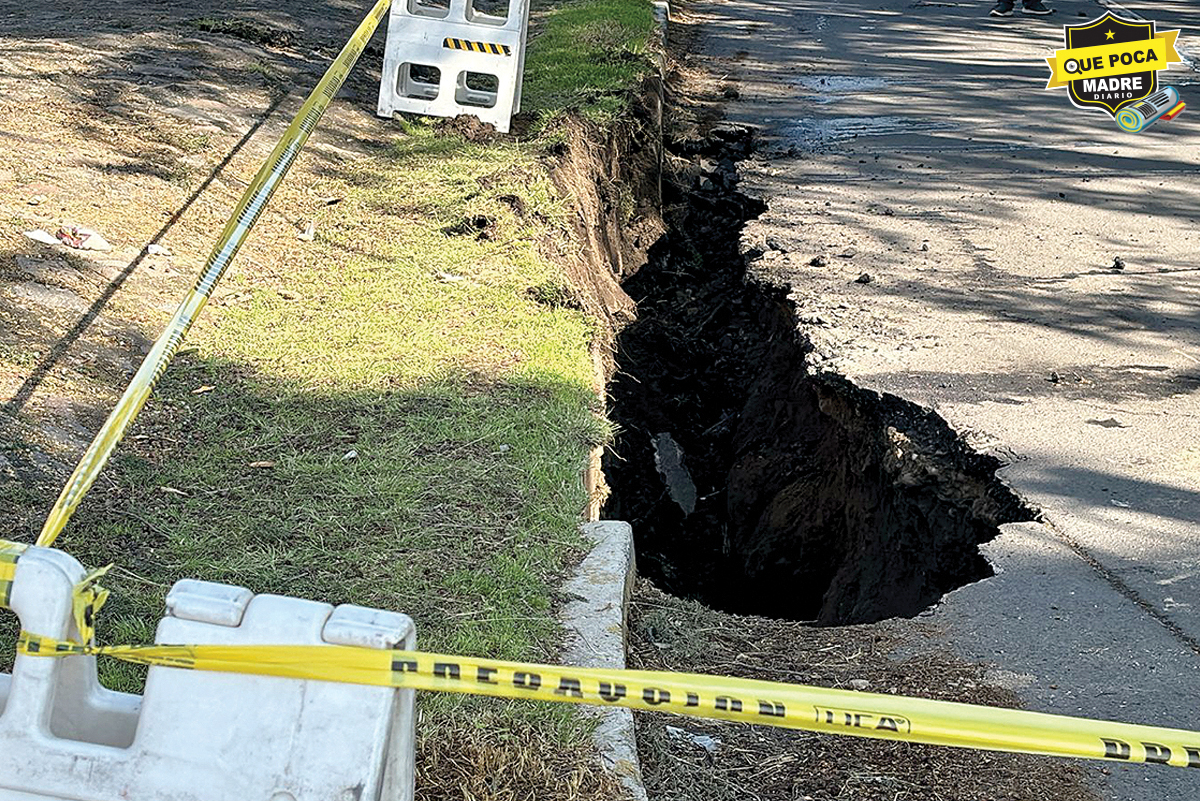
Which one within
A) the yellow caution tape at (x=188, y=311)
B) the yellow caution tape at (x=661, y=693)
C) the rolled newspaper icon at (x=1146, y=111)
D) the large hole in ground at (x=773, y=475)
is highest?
the rolled newspaper icon at (x=1146, y=111)

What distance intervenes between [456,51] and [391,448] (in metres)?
5.41

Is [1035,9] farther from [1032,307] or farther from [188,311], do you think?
[188,311]

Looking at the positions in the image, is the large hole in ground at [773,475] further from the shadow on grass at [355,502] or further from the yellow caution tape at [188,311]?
the yellow caution tape at [188,311]

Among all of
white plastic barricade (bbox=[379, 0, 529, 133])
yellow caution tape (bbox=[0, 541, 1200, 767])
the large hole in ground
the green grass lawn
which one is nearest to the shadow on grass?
the green grass lawn

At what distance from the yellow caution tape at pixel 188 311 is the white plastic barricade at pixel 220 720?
938mm

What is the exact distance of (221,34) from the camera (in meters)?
10.4

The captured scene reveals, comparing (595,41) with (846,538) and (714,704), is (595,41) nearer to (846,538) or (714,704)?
(846,538)

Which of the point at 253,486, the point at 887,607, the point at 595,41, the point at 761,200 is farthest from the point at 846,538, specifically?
the point at 595,41

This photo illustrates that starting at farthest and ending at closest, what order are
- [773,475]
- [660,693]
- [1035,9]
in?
[1035,9] < [773,475] < [660,693]

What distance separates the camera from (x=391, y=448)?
15.8 ft

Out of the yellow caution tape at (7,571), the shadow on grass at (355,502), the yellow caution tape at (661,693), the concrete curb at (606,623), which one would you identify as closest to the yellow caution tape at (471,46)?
the shadow on grass at (355,502)

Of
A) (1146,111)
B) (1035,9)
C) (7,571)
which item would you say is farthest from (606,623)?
(1035,9)

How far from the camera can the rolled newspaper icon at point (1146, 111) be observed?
12.2 meters

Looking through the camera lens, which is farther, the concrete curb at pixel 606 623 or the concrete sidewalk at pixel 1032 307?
the concrete sidewalk at pixel 1032 307
